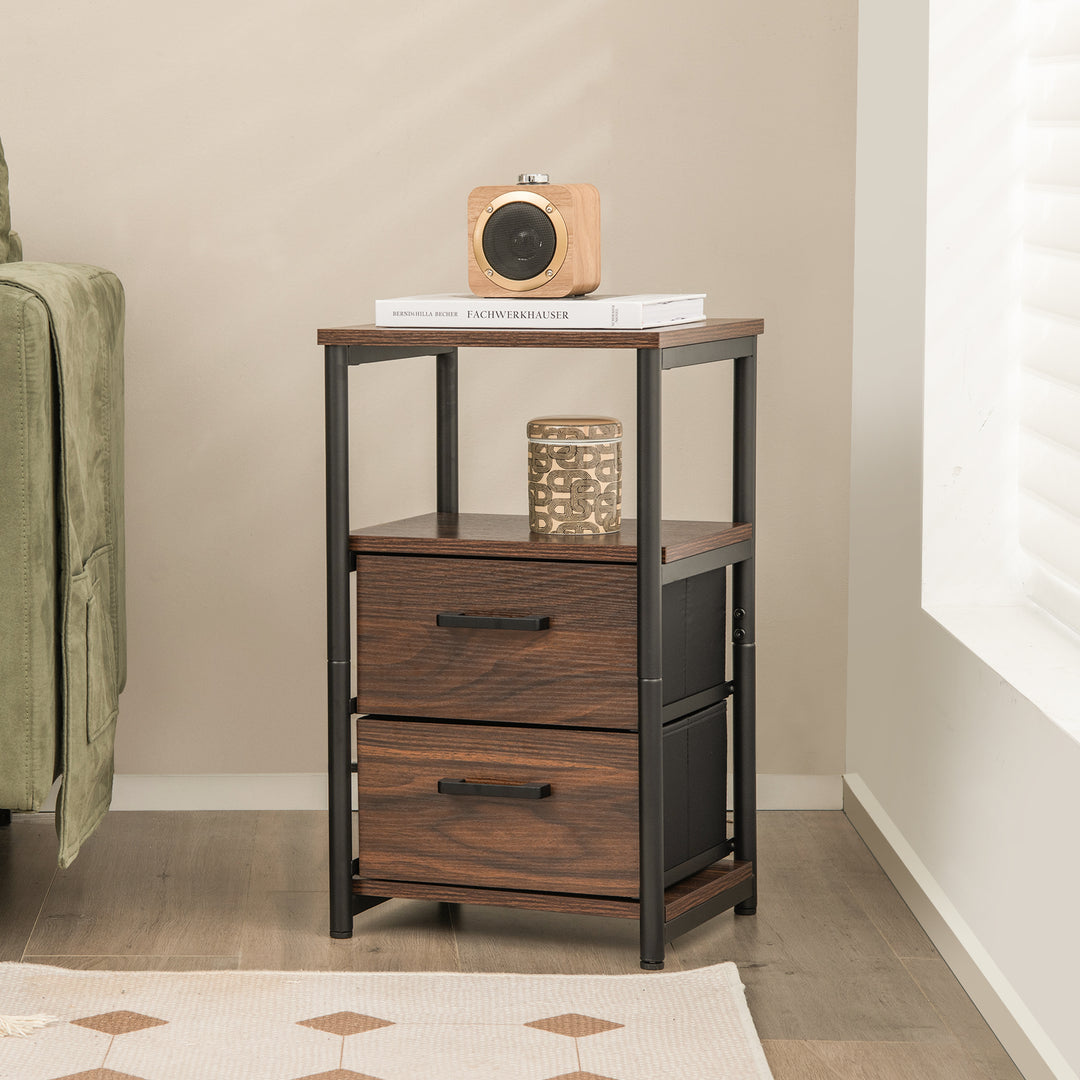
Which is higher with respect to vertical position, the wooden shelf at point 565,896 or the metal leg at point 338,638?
the metal leg at point 338,638

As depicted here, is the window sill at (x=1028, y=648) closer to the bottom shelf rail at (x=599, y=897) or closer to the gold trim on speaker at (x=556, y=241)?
the bottom shelf rail at (x=599, y=897)

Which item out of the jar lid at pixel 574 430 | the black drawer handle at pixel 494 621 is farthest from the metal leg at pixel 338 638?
the jar lid at pixel 574 430

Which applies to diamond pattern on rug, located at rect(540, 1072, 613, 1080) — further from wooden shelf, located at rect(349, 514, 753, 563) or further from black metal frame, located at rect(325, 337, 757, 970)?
wooden shelf, located at rect(349, 514, 753, 563)

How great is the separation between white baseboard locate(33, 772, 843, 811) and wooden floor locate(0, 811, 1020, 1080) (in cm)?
13

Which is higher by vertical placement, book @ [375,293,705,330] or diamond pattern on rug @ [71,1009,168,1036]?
book @ [375,293,705,330]

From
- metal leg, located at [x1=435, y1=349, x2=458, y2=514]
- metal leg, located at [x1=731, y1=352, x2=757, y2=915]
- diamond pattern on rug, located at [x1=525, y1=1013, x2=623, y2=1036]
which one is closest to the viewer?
diamond pattern on rug, located at [x1=525, y1=1013, x2=623, y2=1036]

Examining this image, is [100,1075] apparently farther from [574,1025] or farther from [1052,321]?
[1052,321]

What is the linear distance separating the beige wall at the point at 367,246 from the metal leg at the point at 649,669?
65cm

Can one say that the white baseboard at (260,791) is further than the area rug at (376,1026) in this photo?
Yes

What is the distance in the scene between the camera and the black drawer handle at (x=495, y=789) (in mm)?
1803

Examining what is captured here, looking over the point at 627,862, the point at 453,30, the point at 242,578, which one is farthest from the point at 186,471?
the point at 627,862

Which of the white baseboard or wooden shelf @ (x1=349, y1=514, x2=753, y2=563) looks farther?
the white baseboard

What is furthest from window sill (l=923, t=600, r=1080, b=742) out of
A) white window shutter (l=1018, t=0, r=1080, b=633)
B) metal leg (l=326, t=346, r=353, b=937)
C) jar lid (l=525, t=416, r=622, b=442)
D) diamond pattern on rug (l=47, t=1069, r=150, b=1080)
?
diamond pattern on rug (l=47, t=1069, r=150, b=1080)

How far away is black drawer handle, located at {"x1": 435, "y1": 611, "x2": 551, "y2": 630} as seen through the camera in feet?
5.86
